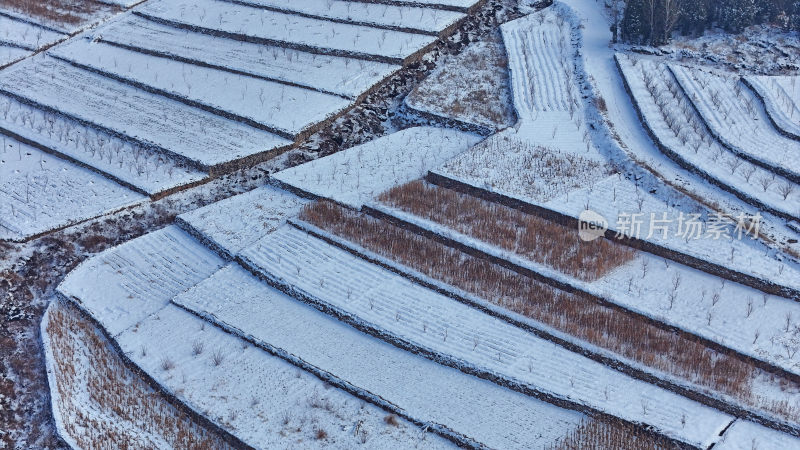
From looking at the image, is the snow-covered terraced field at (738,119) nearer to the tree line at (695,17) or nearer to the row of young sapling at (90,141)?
the tree line at (695,17)

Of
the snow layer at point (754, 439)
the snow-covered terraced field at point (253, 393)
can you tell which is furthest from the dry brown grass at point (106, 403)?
the snow layer at point (754, 439)

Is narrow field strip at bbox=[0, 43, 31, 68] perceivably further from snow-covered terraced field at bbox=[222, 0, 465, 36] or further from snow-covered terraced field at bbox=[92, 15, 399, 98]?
snow-covered terraced field at bbox=[222, 0, 465, 36]

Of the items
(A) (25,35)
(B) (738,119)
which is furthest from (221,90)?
(B) (738,119)

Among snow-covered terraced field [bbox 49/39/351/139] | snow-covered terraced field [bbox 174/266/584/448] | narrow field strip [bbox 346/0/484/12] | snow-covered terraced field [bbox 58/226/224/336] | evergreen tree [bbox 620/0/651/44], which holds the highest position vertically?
evergreen tree [bbox 620/0/651/44]

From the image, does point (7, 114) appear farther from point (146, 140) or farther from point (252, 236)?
point (252, 236)

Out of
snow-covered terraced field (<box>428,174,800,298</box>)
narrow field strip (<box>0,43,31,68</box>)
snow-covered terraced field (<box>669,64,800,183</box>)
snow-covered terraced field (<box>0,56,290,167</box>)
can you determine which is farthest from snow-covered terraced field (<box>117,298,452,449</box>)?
narrow field strip (<box>0,43,31,68</box>)

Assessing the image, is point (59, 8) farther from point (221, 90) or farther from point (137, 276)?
point (137, 276)
